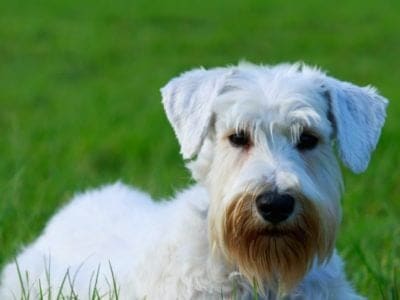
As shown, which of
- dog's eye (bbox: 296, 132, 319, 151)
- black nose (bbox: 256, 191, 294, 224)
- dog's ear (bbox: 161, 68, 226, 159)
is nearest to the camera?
black nose (bbox: 256, 191, 294, 224)

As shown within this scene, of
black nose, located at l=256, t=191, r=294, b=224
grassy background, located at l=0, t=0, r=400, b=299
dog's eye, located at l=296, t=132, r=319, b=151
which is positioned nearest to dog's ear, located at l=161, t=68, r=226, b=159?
dog's eye, located at l=296, t=132, r=319, b=151

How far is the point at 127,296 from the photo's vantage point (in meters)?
7.20

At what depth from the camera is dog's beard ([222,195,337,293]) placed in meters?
6.50

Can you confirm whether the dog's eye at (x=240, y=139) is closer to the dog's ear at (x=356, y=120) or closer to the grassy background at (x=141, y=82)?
the dog's ear at (x=356, y=120)

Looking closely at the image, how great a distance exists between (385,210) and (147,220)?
3.39 m

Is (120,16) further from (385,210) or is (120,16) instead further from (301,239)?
(301,239)

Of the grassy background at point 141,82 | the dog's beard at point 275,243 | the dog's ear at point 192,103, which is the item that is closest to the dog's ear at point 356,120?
the dog's beard at point 275,243

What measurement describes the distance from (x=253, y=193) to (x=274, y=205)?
0.11m

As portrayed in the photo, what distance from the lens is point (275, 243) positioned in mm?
6637

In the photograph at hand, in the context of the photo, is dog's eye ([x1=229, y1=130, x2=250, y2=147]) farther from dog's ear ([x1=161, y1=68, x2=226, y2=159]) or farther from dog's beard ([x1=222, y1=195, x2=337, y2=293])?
dog's beard ([x1=222, y1=195, x2=337, y2=293])

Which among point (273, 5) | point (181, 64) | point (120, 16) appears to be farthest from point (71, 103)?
point (273, 5)

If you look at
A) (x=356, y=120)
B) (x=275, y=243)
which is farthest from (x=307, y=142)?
(x=275, y=243)

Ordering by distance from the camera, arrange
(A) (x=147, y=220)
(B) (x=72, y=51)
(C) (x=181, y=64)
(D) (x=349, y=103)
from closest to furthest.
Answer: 1. (D) (x=349, y=103)
2. (A) (x=147, y=220)
3. (C) (x=181, y=64)
4. (B) (x=72, y=51)

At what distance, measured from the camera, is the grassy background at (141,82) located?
33.0 feet
